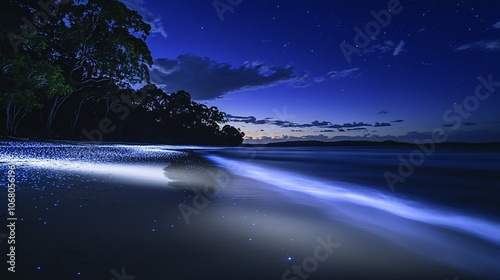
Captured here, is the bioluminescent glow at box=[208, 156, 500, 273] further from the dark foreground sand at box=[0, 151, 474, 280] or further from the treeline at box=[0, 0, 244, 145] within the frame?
the treeline at box=[0, 0, 244, 145]

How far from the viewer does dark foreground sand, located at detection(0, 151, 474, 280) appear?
2379mm

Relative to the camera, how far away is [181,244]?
2.98 metres

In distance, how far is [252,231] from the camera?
3.64 metres

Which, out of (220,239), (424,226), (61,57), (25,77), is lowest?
(424,226)

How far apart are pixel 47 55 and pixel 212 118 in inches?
3099

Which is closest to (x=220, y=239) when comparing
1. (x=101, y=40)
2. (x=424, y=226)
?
(x=424, y=226)

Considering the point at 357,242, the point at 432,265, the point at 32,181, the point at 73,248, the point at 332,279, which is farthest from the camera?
the point at 32,181

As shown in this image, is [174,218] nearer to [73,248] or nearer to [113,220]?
[113,220]

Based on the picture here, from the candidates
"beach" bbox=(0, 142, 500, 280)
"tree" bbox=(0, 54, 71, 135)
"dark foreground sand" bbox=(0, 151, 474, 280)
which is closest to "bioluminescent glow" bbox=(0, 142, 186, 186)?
"beach" bbox=(0, 142, 500, 280)

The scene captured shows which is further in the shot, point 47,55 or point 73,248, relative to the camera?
point 47,55

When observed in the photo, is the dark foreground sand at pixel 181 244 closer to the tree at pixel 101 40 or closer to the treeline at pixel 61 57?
the treeline at pixel 61 57

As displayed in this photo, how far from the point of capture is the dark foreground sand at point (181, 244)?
2.38 meters

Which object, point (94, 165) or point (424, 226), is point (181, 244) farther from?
point (94, 165)

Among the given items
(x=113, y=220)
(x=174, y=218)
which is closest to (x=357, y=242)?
(x=174, y=218)
